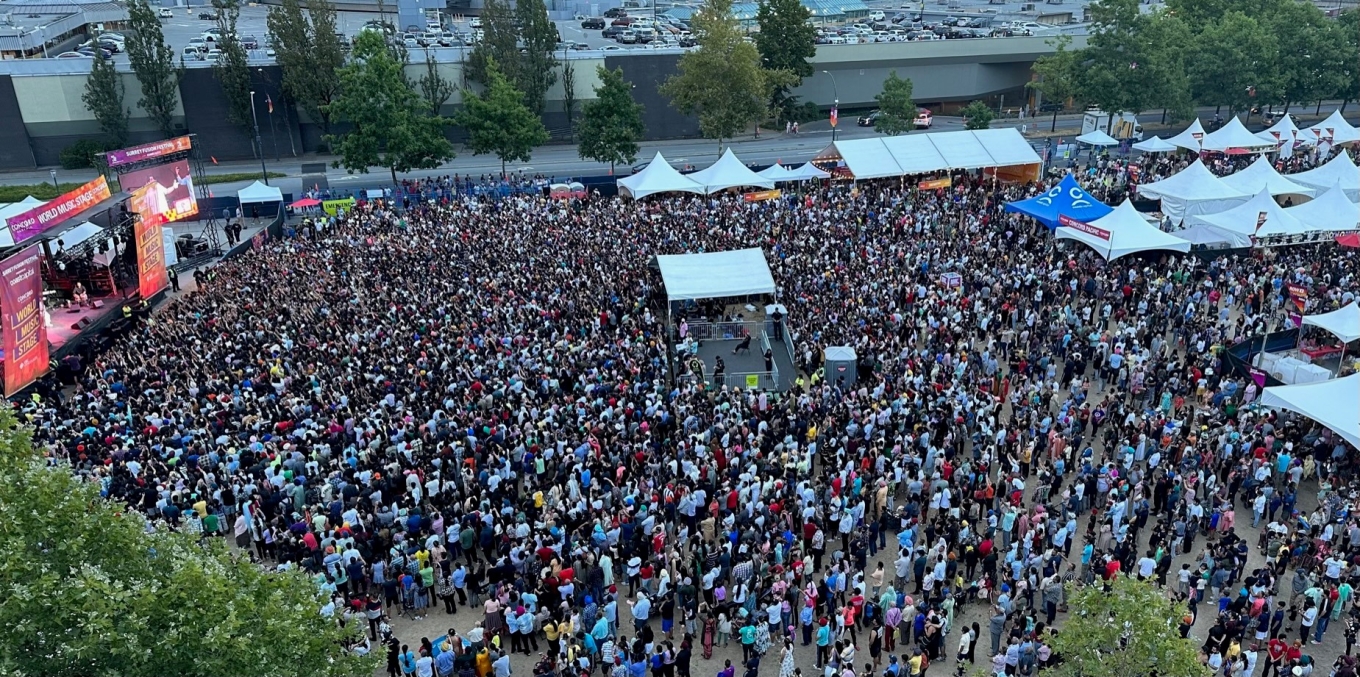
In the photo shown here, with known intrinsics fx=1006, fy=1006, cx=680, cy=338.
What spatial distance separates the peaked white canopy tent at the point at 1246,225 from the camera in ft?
90.1

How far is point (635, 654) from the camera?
42.0 feet

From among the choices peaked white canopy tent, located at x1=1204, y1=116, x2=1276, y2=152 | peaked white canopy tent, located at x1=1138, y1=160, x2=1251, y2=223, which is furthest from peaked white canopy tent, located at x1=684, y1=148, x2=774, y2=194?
peaked white canopy tent, located at x1=1204, y1=116, x2=1276, y2=152

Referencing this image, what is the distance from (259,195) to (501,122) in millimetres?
10785

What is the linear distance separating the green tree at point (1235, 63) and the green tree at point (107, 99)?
52313 millimetres

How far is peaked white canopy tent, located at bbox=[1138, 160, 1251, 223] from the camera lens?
30.7 m

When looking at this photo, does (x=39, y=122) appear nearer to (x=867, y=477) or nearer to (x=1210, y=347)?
(x=867, y=477)

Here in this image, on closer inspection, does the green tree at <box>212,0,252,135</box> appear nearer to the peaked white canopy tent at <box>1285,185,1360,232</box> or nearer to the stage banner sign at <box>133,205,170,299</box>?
the stage banner sign at <box>133,205,170,299</box>

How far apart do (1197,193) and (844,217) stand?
1068 cm

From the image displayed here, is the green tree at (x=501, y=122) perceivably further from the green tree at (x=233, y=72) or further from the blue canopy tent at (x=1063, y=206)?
the blue canopy tent at (x=1063, y=206)

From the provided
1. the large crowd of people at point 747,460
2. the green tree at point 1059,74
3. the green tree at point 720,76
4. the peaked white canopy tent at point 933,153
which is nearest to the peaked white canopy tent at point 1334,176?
the large crowd of people at point 747,460

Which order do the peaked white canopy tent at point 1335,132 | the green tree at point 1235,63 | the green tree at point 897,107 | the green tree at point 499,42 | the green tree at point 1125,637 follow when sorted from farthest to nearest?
1. the green tree at point 499,42
2. the green tree at point 897,107
3. the green tree at point 1235,63
4. the peaked white canopy tent at point 1335,132
5. the green tree at point 1125,637

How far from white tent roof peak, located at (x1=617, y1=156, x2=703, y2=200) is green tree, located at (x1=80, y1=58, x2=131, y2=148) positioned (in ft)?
89.3

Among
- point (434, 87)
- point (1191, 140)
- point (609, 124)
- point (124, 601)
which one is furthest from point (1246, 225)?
point (434, 87)

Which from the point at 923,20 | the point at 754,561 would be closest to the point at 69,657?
the point at 754,561
